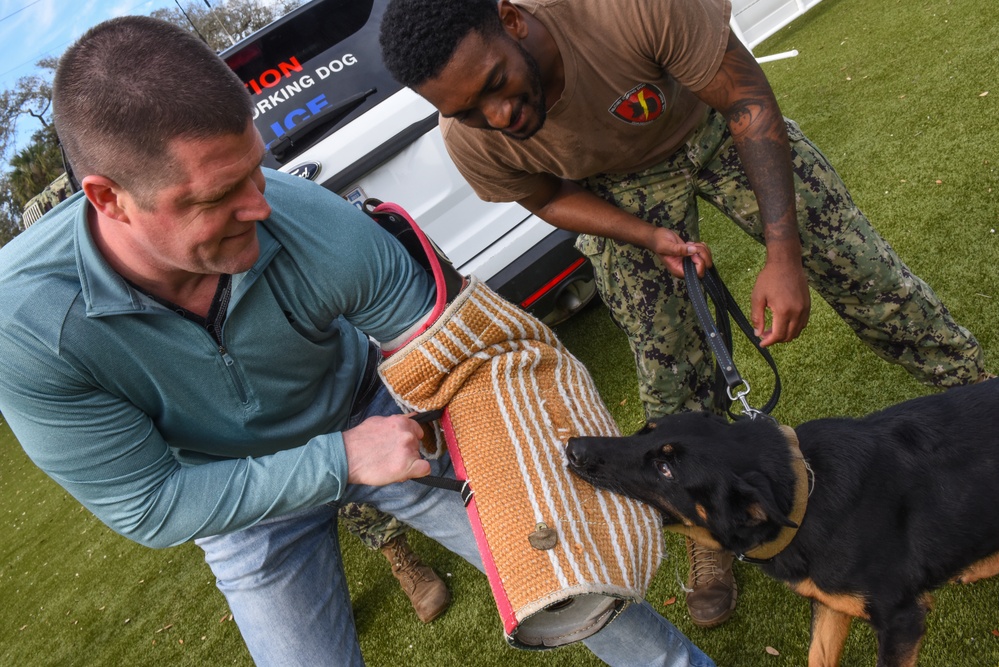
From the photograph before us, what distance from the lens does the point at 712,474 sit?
2.19 meters

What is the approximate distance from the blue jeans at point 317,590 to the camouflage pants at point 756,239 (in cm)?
105

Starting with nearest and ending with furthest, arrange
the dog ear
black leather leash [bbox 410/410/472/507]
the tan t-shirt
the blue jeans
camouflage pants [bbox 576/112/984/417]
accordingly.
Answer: black leather leash [bbox 410/410/472/507], the dog ear, the blue jeans, the tan t-shirt, camouflage pants [bbox 576/112/984/417]

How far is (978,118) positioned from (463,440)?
15.9 ft

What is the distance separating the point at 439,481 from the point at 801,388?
2.41 m

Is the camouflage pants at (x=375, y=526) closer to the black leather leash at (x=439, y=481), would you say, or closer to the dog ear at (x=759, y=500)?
the black leather leash at (x=439, y=481)

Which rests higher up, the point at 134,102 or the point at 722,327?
the point at 134,102

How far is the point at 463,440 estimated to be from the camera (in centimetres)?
195

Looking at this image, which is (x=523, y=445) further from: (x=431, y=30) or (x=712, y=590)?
(x=712, y=590)

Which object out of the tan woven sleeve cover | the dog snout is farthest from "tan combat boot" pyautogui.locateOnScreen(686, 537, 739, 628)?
the dog snout

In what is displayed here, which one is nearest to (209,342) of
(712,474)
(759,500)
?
(712,474)

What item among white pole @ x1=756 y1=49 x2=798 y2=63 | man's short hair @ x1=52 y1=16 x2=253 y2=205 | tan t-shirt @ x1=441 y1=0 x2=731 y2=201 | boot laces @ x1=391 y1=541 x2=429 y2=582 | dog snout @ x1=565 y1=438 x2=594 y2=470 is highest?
man's short hair @ x1=52 y1=16 x2=253 y2=205

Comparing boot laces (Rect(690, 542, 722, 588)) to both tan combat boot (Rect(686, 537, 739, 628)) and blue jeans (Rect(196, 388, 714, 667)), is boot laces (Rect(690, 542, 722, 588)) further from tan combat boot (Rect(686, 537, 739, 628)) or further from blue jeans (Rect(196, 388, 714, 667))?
blue jeans (Rect(196, 388, 714, 667))

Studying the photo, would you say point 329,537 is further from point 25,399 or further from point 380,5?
point 380,5

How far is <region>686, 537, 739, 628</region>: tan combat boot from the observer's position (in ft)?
9.14
